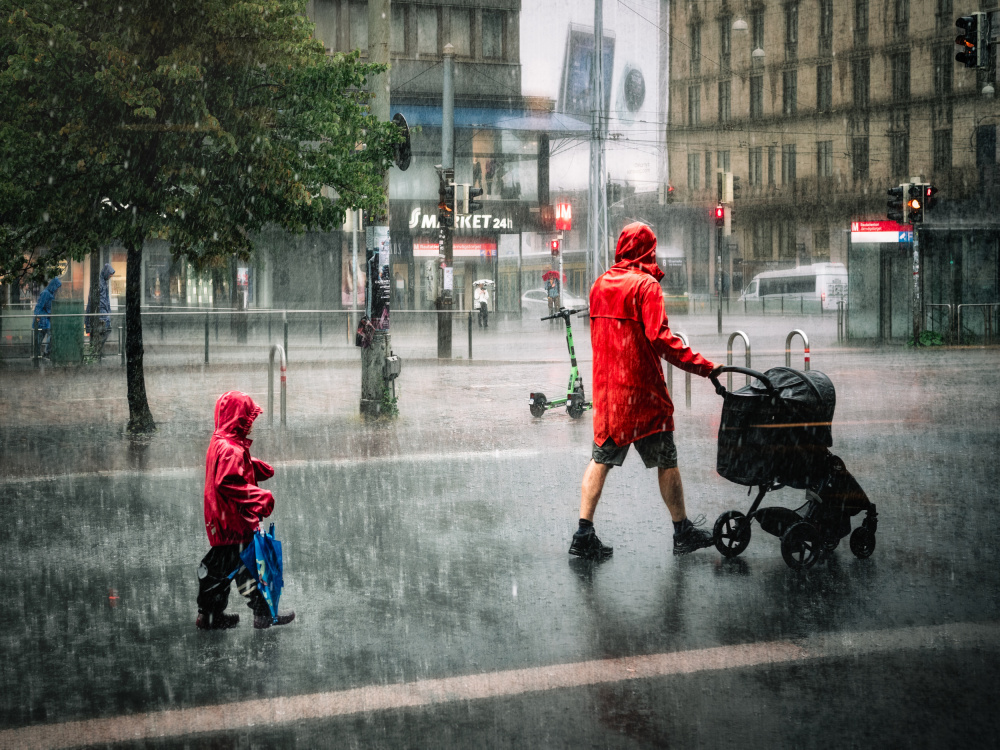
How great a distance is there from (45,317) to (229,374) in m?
3.87

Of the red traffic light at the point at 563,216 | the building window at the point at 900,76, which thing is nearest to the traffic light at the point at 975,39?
the red traffic light at the point at 563,216

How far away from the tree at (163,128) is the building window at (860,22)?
2263 inches

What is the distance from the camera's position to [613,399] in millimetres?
6418

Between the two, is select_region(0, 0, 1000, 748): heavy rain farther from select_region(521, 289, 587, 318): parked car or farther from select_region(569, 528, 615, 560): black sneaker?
select_region(521, 289, 587, 318): parked car

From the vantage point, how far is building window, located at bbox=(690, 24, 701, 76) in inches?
2879

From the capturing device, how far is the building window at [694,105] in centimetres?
7384

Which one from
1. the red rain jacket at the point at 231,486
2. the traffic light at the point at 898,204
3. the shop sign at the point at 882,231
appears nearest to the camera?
the red rain jacket at the point at 231,486

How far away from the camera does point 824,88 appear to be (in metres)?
66.6

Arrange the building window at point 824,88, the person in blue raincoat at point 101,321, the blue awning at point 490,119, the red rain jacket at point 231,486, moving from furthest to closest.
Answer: the building window at point 824,88 → the blue awning at point 490,119 → the person in blue raincoat at point 101,321 → the red rain jacket at point 231,486

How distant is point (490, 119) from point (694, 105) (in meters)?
28.3

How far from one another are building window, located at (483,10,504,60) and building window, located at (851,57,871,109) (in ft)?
82.1

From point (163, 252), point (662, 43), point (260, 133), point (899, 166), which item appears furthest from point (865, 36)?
point (260, 133)

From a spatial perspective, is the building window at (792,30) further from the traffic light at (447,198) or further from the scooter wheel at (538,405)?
the scooter wheel at (538,405)

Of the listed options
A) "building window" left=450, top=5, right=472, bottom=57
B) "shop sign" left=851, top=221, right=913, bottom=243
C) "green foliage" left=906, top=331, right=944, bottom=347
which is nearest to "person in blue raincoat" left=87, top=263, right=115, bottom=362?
"shop sign" left=851, top=221, right=913, bottom=243
